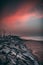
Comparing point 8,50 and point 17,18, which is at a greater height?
point 17,18

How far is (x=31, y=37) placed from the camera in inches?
100

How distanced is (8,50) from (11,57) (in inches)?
4.5

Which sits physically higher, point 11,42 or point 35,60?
point 11,42

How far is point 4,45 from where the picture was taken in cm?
252

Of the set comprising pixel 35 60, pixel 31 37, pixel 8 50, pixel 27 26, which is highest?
pixel 27 26

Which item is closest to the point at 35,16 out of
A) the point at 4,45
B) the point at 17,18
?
the point at 17,18

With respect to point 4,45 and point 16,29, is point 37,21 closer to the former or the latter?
point 16,29

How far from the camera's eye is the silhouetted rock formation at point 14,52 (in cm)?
244

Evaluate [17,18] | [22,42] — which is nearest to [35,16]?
[17,18]

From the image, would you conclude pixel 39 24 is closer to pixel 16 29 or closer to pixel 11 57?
pixel 16 29

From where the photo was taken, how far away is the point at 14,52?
8.18ft

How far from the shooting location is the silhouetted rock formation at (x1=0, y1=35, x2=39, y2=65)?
2438mm

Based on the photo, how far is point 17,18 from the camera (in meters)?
2.58

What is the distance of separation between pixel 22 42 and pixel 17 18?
15.1 inches
